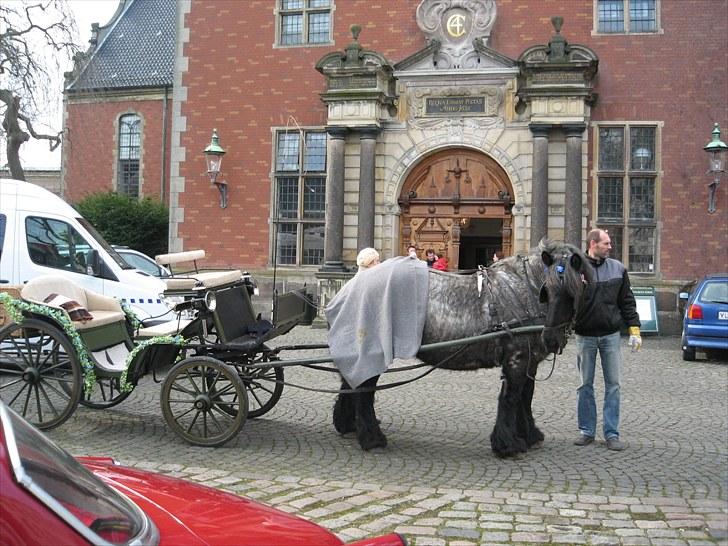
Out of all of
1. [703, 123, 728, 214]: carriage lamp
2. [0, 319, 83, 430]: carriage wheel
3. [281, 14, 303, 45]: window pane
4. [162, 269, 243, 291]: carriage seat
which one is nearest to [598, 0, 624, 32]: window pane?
[703, 123, 728, 214]: carriage lamp

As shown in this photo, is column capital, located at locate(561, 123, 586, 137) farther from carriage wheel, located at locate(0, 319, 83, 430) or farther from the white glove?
carriage wheel, located at locate(0, 319, 83, 430)

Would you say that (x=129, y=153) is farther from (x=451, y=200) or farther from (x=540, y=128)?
(x=540, y=128)

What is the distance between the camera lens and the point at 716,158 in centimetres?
1543

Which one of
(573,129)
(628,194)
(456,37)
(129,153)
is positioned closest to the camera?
(573,129)

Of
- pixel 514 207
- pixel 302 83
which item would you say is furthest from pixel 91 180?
pixel 514 207

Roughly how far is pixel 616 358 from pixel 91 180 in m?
22.0

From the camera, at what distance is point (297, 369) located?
10594mm

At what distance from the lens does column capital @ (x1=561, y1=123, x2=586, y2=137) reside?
15492 mm

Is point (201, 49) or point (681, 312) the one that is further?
point (201, 49)

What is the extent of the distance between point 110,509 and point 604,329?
17.3ft

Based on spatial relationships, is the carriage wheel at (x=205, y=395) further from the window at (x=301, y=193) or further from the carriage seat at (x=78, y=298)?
the window at (x=301, y=193)

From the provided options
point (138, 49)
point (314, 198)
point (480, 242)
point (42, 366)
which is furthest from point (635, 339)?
A: point (138, 49)

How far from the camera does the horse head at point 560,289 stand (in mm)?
5750

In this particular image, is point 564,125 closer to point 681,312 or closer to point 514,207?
point 514,207
